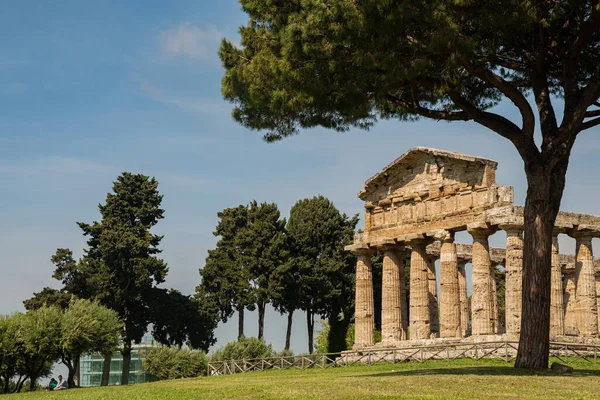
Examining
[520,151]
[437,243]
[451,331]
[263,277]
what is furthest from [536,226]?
[263,277]

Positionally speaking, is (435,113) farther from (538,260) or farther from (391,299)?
(391,299)

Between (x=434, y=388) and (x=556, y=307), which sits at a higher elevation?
(x=556, y=307)

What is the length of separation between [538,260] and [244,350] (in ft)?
87.9

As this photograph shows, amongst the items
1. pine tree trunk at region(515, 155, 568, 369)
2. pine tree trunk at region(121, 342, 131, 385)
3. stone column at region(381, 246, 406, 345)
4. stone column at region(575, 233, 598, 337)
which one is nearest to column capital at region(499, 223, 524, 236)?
stone column at region(575, 233, 598, 337)

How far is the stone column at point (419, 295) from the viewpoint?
40.1 m

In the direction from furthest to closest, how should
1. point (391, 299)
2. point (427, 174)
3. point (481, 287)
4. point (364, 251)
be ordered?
point (364, 251)
point (391, 299)
point (427, 174)
point (481, 287)

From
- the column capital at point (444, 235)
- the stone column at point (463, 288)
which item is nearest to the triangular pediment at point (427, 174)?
the column capital at point (444, 235)

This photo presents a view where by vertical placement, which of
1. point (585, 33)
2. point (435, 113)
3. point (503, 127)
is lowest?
point (503, 127)

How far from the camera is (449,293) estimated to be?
38625 millimetres

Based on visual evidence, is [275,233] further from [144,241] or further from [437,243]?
[437,243]

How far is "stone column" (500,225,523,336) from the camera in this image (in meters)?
35.8

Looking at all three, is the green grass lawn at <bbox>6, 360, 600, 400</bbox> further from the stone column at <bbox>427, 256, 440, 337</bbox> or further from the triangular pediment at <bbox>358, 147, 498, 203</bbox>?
the stone column at <bbox>427, 256, 440, 337</bbox>

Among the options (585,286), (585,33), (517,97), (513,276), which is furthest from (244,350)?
(585,33)

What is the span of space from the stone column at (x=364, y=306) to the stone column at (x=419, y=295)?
3.50m
